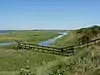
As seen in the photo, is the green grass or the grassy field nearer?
the grassy field

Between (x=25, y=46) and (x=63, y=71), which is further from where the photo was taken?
(x=25, y=46)

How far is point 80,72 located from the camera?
11.4m

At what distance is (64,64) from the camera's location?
593 inches

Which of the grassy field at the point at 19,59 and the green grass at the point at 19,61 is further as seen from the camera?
the green grass at the point at 19,61

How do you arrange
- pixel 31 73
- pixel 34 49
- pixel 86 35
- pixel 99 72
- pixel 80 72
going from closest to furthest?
pixel 99 72 < pixel 80 72 < pixel 31 73 < pixel 34 49 < pixel 86 35

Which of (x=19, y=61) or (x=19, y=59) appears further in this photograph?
(x=19, y=59)

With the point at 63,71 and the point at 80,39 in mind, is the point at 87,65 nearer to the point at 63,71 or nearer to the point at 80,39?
the point at 63,71

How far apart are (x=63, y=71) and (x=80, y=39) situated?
119ft

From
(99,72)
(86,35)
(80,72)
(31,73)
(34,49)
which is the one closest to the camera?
(99,72)

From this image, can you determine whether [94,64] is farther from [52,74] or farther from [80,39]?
[80,39]

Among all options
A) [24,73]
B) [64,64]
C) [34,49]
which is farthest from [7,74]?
[34,49]

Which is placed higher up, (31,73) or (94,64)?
(94,64)

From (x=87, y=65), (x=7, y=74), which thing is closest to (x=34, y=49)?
(x=7, y=74)

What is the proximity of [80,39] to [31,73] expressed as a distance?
35.6 metres
